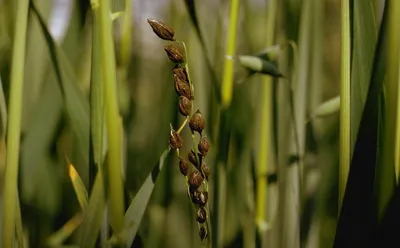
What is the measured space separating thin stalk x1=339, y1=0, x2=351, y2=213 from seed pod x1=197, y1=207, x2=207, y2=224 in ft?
0.40

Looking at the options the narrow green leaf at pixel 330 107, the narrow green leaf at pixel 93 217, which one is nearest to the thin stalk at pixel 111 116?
the narrow green leaf at pixel 93 217

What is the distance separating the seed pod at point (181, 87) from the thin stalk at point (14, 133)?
0.45ft

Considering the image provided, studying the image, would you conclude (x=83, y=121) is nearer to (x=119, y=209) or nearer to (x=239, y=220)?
(x=119, y=209)

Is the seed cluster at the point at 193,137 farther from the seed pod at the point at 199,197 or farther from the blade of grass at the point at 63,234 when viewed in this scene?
the blade of grass at the point at 63,234

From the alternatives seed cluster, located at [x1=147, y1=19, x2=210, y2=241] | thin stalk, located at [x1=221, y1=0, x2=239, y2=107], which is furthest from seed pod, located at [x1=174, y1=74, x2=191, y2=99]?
thin stalk, located at [x1=221, y1=0, x2=239, y2=107]

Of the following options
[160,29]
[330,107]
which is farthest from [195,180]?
[330,107]

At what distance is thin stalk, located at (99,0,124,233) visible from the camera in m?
0.40

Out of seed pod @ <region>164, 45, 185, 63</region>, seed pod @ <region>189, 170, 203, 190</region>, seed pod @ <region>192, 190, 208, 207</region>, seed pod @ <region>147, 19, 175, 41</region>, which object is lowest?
seed pod @ <region>192, 190, 208, 207</region>

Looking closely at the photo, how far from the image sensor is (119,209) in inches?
16.2

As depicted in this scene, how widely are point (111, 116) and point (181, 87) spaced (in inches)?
2.3

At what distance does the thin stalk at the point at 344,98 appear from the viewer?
44cm

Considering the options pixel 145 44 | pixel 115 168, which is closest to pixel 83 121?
pixel 115 168

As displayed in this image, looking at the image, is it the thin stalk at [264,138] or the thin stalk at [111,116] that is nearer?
the thin stalk at [111,116]

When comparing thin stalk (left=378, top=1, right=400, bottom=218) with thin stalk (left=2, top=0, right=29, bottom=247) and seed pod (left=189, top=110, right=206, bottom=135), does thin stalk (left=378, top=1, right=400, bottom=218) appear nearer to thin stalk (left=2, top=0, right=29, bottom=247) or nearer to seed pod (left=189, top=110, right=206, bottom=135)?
seed pod (left=189, top=110, right=206, bottom=135)
